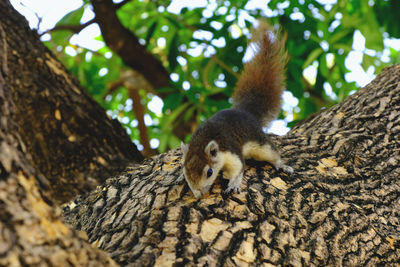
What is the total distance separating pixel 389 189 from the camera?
2.60m

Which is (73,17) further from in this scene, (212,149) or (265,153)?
(265,153)

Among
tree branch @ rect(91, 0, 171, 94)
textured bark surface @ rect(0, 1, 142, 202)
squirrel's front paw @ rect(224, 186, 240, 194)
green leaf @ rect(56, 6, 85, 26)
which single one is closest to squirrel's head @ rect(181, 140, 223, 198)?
squirrel's front paw @ rect(224, 186, 240, 194)

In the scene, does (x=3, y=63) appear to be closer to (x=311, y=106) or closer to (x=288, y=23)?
(x=288, y=23)

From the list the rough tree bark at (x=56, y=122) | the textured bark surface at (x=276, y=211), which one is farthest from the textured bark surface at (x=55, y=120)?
the textured bark surface at (x=276, y=211)

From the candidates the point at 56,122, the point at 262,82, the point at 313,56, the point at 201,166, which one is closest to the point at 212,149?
the point at 201,166

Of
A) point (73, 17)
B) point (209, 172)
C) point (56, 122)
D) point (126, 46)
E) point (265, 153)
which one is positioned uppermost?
point (73, 17)

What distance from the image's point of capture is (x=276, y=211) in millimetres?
2227

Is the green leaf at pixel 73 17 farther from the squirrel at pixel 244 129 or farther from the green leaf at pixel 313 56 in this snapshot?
the green leaf at pixel 313 56

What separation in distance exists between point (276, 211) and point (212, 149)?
0.77 m

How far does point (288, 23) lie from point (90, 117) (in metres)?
2.46

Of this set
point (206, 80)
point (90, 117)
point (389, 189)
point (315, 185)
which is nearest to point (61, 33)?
point (90, 117)

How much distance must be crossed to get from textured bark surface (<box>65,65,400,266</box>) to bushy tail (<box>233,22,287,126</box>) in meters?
0.77

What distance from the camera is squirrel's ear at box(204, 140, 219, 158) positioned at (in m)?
2.83

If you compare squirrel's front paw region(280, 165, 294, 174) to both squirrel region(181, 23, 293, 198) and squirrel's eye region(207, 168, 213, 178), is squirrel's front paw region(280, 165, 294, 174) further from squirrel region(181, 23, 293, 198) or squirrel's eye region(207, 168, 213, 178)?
squirrel's eye region(207, 168, 213, 178)
